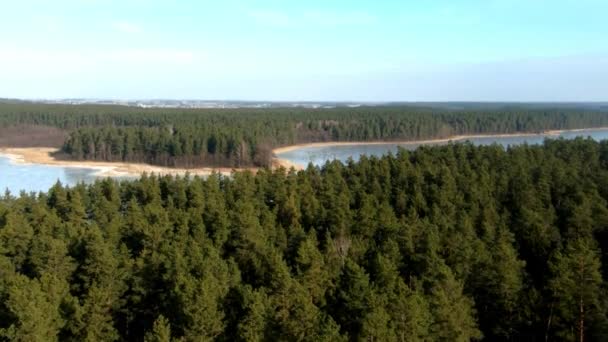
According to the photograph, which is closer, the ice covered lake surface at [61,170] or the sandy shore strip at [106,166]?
the ice covered lake surface at [61,170]

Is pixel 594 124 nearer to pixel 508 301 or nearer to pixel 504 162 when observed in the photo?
pixel 504 162

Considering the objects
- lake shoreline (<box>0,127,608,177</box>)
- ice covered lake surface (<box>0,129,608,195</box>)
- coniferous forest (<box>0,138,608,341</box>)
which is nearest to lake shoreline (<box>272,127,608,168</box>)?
lake shoreline (<box>0,127,608,177</box>)

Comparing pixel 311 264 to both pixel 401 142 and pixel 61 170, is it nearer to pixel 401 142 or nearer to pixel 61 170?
pixel 61 170

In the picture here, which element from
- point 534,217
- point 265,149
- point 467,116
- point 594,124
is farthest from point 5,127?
point 594,124

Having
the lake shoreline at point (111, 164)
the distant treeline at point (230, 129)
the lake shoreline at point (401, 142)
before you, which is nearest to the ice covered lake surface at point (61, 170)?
the lake shoreline at point (111, 164)

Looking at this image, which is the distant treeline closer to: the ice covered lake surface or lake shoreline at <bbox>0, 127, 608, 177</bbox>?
lake shoreline at <bbox>0, 127, 608, 177</bbox>

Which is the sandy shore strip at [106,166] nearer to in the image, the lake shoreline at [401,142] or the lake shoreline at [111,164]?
the lake shoreline at [111,164]
